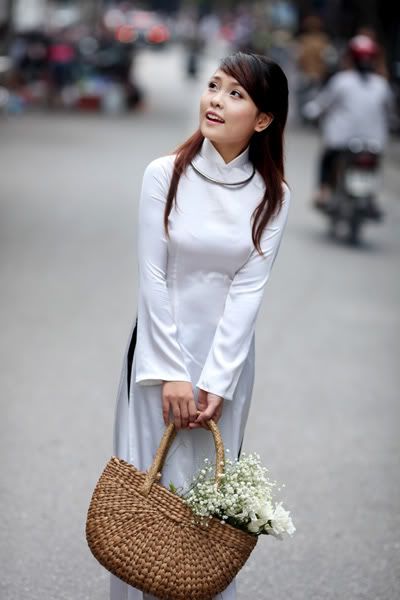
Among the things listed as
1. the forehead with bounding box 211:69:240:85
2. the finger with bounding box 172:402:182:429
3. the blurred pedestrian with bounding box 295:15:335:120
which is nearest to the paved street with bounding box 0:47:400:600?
the finger with bounding box 172:402:182:429

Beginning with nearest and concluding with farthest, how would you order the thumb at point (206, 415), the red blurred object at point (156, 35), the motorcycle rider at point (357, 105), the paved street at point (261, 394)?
the thumb at point (206, 415), the paved street at point (261, 394), the motorcycle rider at point (357, 105), the red blurred object at point (156, 35)

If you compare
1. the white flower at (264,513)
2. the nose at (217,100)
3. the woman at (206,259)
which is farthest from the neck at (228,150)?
the white flower at (264,513)

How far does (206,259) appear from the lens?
320cm

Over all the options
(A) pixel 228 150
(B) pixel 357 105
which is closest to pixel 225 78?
(A) pixel 228 150

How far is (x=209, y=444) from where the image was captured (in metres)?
3.30

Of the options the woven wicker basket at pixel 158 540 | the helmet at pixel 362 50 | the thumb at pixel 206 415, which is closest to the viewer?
the woven wicker basket at pixel 158 540

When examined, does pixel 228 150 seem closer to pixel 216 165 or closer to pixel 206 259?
pixel 216 165

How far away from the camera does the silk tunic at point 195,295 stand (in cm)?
318

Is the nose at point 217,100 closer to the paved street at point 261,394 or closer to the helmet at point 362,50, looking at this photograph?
the paved street at point 261,394

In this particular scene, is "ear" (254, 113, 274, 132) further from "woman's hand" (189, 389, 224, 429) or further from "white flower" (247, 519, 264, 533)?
"white flower" (247, 519, 264, 533)

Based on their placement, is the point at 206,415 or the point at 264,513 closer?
the point at 264,513

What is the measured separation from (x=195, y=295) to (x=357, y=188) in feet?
29.9

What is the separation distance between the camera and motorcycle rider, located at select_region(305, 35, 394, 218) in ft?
39.1

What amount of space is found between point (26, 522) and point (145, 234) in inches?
74.3
